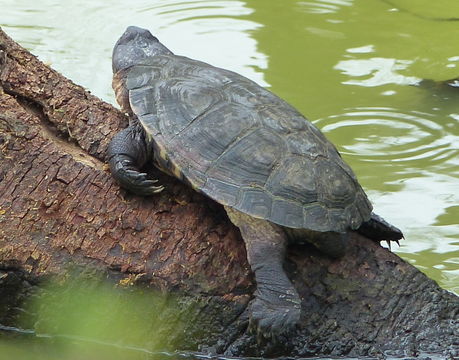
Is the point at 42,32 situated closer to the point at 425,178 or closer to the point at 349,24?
the point at 349,24

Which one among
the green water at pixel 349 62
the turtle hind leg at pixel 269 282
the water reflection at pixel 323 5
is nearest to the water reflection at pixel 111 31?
the green water at pixel 349 62

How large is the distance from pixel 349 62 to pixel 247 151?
3555 millimetres

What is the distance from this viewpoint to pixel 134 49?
4.15m

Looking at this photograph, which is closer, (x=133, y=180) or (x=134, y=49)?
(x=133, y=180)

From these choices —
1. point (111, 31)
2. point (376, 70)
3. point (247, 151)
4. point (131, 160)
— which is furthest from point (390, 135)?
point (131, 160)

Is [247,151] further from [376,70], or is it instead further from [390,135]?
[376,70]

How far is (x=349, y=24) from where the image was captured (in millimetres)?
7566

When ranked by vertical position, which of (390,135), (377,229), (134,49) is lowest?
(390,135)

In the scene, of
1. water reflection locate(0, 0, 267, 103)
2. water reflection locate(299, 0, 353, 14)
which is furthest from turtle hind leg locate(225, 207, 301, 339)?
water reflection locate(299, 0, 353, 14)

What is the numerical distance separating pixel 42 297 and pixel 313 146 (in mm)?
1079

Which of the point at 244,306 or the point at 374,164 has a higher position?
the point at 244,306

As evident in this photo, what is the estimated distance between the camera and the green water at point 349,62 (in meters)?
5.39

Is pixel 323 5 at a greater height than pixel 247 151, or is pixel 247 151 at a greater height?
pixel 247 151

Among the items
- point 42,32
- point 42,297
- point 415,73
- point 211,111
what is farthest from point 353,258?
point 42,32
